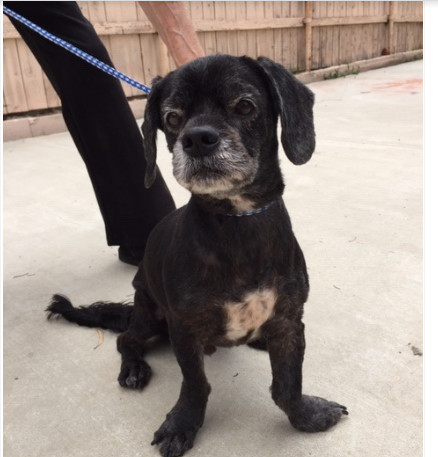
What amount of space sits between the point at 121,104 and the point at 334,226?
1.54 m

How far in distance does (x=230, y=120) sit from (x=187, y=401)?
0.97 m

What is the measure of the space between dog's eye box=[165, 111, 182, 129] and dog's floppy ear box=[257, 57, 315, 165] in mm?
324

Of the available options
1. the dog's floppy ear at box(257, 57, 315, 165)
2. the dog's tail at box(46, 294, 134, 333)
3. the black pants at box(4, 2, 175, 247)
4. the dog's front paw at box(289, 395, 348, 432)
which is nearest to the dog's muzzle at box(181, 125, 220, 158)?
the dog's floppy ear at box(257, 57, 315, 165)

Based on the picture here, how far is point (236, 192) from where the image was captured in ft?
5.40

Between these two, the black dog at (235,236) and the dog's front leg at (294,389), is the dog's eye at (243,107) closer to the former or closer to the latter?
the black dog at (235,236)

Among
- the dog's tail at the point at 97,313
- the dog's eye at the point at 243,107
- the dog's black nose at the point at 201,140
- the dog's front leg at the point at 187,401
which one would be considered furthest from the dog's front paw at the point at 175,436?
the dog's eye at the point at 243,107

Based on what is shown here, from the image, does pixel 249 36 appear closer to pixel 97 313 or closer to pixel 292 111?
pixel 97 313

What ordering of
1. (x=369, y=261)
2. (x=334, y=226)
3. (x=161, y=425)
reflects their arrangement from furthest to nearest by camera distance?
(x=334, y=226) → (x=369, y=261) → (x=161, y=425)

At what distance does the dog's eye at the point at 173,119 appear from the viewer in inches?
68.1

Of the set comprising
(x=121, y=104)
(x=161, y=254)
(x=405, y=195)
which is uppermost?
(x=121, y=104)

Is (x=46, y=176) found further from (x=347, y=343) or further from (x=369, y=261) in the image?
(x=347, y=343)

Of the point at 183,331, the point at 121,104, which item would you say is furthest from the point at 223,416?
the point at 121,104

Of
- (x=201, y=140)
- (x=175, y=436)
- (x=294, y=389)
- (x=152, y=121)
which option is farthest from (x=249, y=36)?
(x=175, y=436)

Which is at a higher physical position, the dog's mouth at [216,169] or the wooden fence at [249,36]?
the wooden fence at [249,36]
